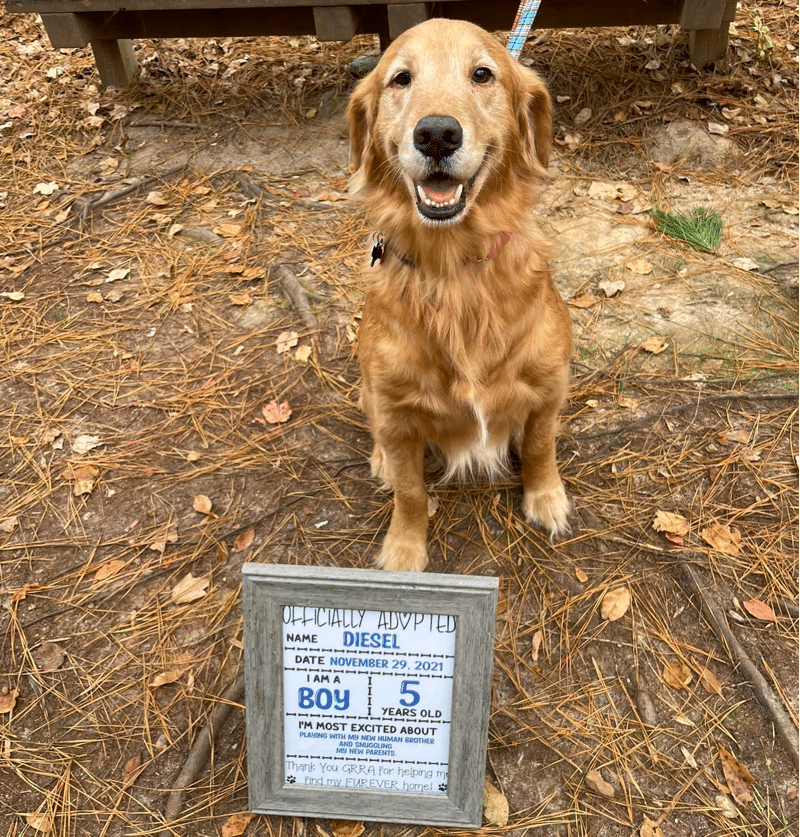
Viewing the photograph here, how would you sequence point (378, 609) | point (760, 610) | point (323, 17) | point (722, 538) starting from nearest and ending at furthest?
point (378, 609), point (760, 610), point (722, 538), point (323, 17)

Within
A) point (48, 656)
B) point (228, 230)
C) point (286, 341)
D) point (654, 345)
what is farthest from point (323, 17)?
point (48, 656)

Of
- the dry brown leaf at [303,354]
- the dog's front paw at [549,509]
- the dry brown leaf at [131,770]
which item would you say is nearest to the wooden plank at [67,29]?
the dry brown leaf at [303,354]

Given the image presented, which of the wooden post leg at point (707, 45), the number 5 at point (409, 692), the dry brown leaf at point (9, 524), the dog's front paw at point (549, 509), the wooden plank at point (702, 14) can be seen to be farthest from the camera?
the wooden post leg at point (707, 45)

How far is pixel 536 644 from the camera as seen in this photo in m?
2.33

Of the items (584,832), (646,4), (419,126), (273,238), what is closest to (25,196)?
(273,238)

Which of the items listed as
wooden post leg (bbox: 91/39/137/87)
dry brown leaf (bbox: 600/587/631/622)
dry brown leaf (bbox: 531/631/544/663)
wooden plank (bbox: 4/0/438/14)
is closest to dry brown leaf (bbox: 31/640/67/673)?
dry brown leaf (bbox: 531/631/544/663)

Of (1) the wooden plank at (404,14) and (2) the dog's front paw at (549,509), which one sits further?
(1) the wooden plank at (404,14)

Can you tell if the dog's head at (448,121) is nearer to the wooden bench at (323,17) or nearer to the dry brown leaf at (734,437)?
the dry brown leaf at (734,437)

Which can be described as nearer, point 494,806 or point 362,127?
point 494,806

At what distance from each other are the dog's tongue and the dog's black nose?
0.11m

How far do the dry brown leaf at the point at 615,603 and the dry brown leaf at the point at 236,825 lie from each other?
1.26 m

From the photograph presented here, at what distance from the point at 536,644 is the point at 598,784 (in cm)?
46

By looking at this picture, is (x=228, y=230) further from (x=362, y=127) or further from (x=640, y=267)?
(x=640, y=267)

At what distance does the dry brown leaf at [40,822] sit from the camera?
1952mm
